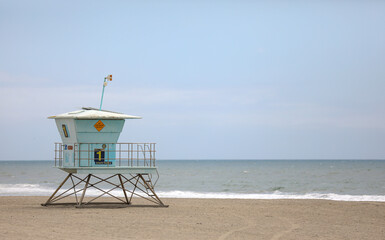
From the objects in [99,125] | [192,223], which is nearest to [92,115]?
[99,125]

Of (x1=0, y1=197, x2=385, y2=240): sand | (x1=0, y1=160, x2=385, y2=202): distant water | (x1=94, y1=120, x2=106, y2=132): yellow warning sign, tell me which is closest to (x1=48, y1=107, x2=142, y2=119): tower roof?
(x1=94, y1=120, x2=106, y2=132): yellow warning sign

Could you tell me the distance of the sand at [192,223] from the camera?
1547 cm

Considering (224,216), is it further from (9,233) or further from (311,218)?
(9,233)

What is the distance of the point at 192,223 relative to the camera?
59.1ft

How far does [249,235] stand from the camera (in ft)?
51.9

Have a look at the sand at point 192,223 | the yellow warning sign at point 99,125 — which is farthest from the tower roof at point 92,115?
the sand at point 192,223

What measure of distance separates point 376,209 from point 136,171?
10.5 meters

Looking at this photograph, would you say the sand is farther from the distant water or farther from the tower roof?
the distant water

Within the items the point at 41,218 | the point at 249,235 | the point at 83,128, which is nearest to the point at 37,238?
the point at 41,218

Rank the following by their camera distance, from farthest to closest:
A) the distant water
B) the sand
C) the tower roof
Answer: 1. the distant water
2. the tower roof
3. the sand

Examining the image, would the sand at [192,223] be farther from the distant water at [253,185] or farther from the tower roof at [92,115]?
the distant water at [253,185]

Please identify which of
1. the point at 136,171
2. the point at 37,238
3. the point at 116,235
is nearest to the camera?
the point at 37,238

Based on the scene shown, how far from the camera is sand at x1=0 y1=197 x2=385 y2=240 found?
50.8ft

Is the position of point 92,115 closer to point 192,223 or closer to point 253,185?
point 192,223
